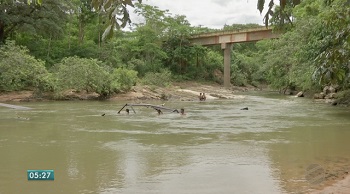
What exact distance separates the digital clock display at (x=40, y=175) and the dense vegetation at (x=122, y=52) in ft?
20.6

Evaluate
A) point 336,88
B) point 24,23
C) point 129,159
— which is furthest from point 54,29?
point 129,159

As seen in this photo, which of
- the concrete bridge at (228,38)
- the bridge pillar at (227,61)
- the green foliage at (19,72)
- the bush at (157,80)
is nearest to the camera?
the green foliage at (19,72)

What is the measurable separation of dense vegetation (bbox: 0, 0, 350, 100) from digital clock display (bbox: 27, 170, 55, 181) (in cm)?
626

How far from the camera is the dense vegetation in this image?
30.0 m

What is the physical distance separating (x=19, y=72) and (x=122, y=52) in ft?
78.2

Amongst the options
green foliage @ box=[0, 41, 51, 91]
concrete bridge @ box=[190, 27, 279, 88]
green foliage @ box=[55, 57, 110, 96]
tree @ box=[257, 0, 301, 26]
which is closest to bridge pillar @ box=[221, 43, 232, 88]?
concrete bridge @ box=[190, 27, 279, 88]

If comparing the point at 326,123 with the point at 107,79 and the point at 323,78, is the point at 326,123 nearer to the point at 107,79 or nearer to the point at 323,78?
the point at 323,78

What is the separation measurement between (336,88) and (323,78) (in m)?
30.7

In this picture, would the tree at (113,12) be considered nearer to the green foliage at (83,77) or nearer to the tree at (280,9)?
the tree at (280,9)

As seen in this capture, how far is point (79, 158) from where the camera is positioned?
11109 mm

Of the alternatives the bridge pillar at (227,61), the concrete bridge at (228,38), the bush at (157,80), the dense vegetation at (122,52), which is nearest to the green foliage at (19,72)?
the dense vegetation at (122,52)

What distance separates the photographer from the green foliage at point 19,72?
32131 mm

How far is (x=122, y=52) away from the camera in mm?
55344

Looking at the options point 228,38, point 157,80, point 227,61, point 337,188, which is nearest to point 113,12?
point 337,188
